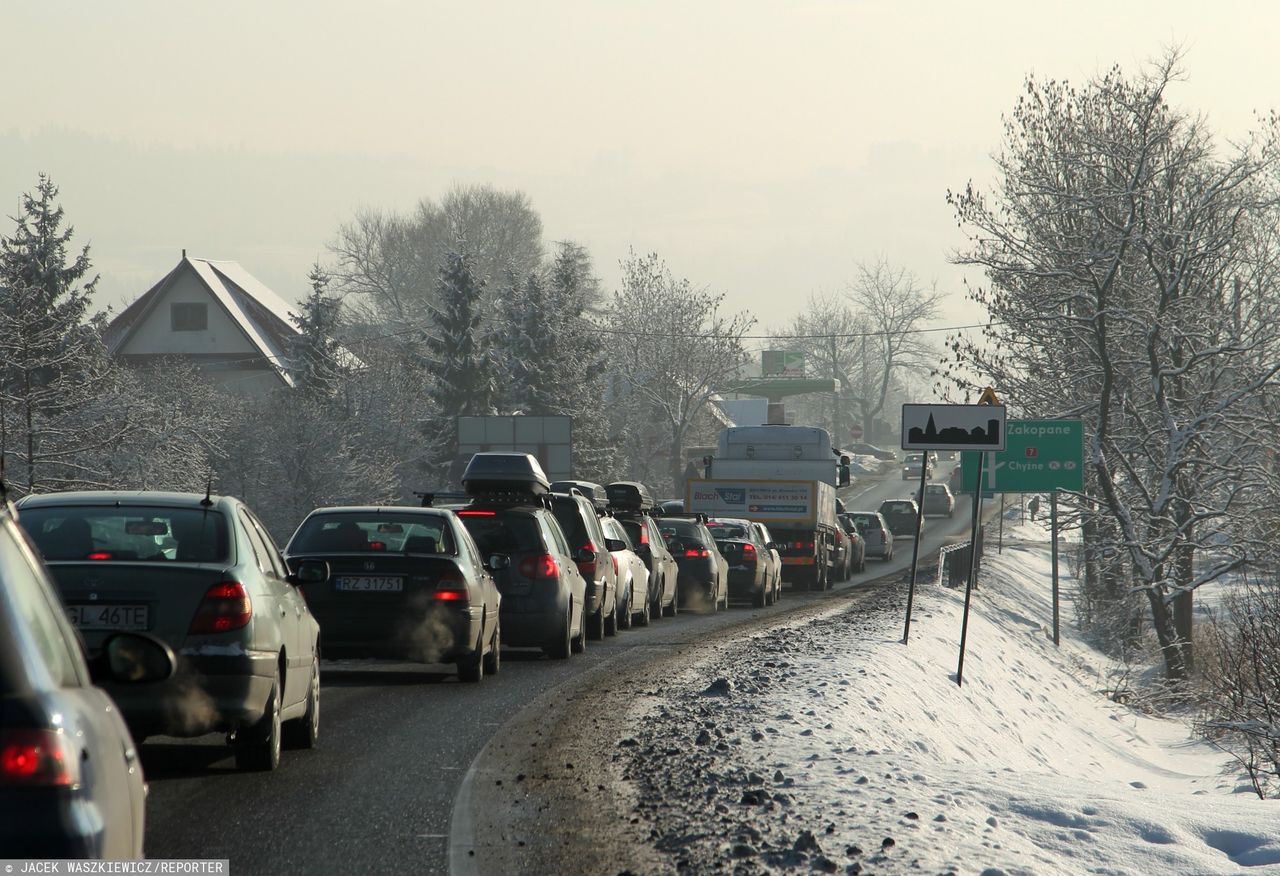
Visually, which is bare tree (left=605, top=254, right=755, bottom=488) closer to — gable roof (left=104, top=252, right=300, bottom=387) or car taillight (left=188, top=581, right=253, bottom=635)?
gable roof (left=104, top=252, right=300, bottom=387)

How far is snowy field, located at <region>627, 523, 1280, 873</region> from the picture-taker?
7129 mm

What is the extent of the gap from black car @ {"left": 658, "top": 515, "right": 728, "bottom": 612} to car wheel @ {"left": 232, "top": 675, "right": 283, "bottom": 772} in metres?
19.8

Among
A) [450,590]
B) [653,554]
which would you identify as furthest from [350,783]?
[653,554]

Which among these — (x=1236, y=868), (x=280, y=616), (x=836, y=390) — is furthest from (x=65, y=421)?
(x=836, y=390)

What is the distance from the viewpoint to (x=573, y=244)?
263 ft

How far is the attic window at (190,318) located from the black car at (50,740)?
71419 millimetres

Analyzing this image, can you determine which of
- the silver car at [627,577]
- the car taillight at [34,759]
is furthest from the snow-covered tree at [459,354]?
the car taillight at [34,759]

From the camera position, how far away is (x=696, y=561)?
93.4 feet

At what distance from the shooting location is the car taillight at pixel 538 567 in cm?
1612

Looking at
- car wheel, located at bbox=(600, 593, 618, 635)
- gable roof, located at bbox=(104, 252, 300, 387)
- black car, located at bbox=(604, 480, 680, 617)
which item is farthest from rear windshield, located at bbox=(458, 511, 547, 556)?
gable roof, located at bbox=(104, 252, 300, 387)

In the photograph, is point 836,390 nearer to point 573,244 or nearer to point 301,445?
point 573,244

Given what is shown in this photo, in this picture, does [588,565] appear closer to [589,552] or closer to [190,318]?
[589,552]

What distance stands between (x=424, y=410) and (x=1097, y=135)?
39.9 m

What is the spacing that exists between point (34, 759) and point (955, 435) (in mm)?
14392
